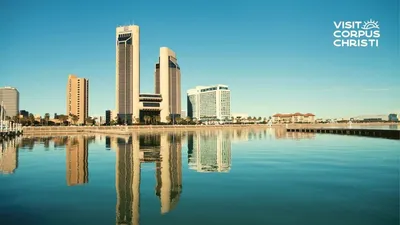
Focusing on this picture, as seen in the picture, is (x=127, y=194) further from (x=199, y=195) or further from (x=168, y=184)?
(x=199, y=195)

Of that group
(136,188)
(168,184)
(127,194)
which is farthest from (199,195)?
(136,188)

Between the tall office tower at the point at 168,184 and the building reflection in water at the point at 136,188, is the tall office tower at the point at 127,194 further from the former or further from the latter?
the tall office tower at the point at 168,184

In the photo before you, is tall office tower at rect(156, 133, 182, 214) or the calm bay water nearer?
the calm bay water

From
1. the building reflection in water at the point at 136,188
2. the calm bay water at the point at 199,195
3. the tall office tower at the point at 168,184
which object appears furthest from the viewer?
the tall office tower at the point at 168,184

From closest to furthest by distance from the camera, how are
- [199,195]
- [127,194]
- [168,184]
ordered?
[199,195]
[127,194]
[168,184]

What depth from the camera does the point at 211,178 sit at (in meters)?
27.0

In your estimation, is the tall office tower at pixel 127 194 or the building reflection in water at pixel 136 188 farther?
the building reflection in water at pixel 136 188

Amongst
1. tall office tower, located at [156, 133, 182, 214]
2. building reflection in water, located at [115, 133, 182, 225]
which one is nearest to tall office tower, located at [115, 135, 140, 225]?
building reflection in water, located at [115, 133, 182, 225]

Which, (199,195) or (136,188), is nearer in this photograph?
(199,195)

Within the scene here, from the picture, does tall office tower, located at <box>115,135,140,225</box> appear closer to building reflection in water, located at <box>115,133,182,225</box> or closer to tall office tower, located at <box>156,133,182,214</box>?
building reflection in water, located at <box>115,133,182,225</box>

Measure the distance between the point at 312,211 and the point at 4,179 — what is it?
2430cm

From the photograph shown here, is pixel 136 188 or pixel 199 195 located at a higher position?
pixel 136 188

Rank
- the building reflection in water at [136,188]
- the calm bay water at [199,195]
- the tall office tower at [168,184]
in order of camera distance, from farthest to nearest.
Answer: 1. the tall office tower at [168,184]
2. the building reflection in water at [136,188]
3. the calm bay water at [199,195]

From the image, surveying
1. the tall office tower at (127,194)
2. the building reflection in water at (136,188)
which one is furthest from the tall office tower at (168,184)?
the tall office tower at (127,194)
